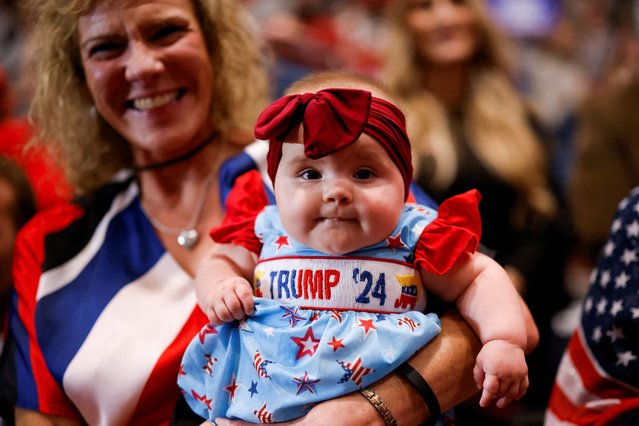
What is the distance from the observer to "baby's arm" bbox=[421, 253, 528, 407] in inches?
42.1

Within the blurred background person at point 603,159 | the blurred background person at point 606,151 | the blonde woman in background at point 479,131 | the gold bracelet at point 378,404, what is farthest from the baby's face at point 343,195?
the blurred background person at point 606,151

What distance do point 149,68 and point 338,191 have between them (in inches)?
26.5

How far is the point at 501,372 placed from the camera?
1063 mm

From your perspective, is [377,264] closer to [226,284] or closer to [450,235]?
[450,235]

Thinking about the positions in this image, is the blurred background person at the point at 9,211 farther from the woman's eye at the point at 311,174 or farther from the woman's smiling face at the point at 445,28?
the woman's smiling face at the point at 445,28

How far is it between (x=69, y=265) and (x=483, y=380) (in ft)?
3.09

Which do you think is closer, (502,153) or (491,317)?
(491,317)

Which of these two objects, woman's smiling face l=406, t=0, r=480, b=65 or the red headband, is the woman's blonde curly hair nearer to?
the red headband

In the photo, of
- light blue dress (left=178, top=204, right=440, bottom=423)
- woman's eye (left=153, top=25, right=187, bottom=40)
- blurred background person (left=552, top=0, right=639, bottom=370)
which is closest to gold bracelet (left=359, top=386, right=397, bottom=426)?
light blue dress (left=178, top=204, right=440, bottom=423)

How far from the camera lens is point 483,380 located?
43.0 inches

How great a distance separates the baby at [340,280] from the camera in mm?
1114

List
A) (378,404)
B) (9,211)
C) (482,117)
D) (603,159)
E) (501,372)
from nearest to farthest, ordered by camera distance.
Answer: (501,372)
(378,404)
(9,211)
(482,117)
(603,159)

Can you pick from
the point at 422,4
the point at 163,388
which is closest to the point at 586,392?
the point at 163,388

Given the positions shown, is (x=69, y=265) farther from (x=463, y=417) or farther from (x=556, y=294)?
(x=556, y=294)
